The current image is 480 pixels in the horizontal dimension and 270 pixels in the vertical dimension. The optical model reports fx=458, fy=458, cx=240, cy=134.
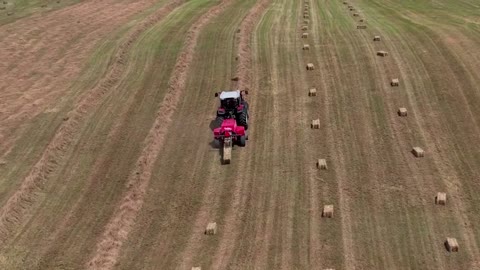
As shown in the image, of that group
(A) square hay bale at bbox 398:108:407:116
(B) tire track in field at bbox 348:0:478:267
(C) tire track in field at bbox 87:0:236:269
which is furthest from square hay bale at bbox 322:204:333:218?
(A) square hay bale at bbox 398:108:407:116

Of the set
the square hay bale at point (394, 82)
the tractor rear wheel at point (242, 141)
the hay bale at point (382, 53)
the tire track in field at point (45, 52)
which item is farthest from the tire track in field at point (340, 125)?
the tire track in field at point (45, 52)

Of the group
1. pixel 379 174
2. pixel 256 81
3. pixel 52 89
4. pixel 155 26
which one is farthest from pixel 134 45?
pixel 379 174

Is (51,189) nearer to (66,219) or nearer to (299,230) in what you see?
(66,219)

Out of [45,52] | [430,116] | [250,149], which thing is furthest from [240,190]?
[45,52]

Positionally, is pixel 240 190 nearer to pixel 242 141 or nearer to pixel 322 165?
pixel 242 141

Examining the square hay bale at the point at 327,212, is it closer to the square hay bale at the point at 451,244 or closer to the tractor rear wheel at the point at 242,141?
the square hay bale at the point at 451,244

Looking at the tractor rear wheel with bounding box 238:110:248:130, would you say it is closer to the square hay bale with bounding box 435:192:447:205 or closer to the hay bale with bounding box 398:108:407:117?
the hay bale with bounding box 398:108:407:117
